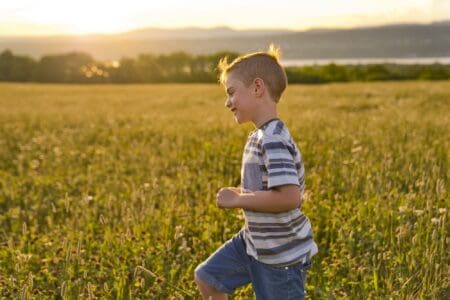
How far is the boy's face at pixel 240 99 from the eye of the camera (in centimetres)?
323

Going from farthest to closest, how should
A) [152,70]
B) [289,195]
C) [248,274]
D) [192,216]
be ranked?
[152,70]
[192,216]
[248,274]
[289,195]

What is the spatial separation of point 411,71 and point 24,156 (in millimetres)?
62367

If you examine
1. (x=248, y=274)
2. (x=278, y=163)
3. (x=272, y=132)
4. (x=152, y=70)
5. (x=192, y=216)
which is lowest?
(x=152, y=70)

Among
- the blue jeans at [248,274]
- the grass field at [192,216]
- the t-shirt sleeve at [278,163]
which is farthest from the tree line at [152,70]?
the t-shirt sleeve at [278,163]

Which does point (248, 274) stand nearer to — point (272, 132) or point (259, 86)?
point (272, 132)

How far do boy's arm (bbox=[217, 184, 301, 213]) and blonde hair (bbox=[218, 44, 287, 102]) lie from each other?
54cm

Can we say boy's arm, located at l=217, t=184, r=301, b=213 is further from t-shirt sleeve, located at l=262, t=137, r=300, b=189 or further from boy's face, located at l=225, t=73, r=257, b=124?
boy's face, located at l=225, t=73, r=257, b=124

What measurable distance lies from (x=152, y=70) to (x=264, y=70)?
73.4m

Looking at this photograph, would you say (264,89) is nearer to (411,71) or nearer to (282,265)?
(282,265)

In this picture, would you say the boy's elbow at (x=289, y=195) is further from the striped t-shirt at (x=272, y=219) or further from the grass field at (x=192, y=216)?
the grass field at (x=192, y=216)

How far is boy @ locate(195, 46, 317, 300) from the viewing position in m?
3.11

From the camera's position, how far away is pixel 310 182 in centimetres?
659

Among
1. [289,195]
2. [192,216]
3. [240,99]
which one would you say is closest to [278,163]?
[289,195]

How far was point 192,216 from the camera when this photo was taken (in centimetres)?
552
